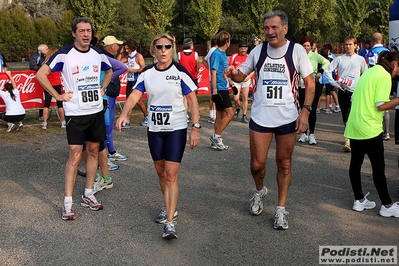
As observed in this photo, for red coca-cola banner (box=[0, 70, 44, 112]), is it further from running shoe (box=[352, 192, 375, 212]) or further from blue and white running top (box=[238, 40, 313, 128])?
running shoe (box=[352, 192, 375, 212])

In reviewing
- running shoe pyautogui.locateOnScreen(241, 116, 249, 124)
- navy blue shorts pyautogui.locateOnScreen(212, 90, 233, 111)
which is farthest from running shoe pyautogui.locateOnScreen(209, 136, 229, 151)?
running shoe pyautogui.locateOnScreen(241, 116, 249, 124)

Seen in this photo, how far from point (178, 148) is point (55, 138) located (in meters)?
6.03

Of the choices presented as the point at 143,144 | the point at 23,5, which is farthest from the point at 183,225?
the point at 23,5

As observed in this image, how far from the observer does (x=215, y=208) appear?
5.62 m

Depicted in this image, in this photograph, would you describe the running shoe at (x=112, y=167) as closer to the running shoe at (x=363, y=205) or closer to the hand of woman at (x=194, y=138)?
the hand of woman at (x=194, y=138)

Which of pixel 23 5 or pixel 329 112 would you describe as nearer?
pixel 329 112

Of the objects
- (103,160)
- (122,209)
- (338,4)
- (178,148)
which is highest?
(338,4)

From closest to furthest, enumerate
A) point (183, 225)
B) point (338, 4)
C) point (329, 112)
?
point (183, 225) → point (329, 112) → point (338, 4)

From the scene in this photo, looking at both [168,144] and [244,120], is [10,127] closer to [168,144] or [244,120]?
[244,120]

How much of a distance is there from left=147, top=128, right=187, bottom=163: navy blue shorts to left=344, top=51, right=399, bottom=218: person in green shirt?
2.00 meters

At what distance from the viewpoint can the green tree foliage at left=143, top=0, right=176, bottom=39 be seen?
48000mm

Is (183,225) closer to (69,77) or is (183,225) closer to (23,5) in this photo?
(69,77)

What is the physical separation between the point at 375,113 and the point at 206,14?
47.2 m

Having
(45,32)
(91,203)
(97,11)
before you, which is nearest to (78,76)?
(91,203)
